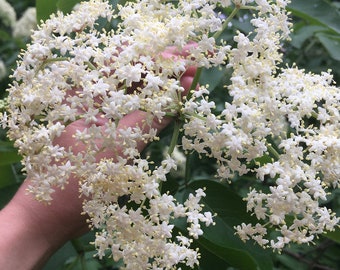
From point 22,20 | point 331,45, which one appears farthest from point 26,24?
point 331,45

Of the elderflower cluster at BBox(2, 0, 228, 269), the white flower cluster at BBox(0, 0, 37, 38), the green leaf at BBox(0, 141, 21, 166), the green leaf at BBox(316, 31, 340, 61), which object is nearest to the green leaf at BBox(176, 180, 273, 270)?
the elderflower cluster at BBox(2, 0, 228, 269)

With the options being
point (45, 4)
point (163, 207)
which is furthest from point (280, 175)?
point (45, 4)

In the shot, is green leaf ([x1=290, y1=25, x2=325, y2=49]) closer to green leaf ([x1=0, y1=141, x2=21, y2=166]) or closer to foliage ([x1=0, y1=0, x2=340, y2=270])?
foliage ([x1=0, y1=0, x2=340, y2=270])

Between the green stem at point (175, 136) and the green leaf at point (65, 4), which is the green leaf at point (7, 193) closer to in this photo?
the green leaf at point (65, 4)

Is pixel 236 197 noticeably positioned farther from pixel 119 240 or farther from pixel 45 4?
pixel 45 4

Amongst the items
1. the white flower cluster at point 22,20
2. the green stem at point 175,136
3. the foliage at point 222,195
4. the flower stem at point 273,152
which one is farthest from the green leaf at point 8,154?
the white flower cluster at point 22,20

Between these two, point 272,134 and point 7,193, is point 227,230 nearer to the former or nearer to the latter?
point 272,134
